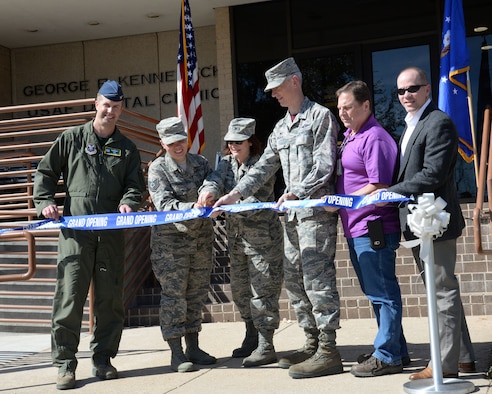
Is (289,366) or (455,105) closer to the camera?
(289,366)

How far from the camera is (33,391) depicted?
5.00 metres

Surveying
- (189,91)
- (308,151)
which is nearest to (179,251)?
(308,151)

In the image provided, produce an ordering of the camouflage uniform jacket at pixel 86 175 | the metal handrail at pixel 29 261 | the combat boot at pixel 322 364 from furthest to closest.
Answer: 1. the metal handrail at pixel 29 261
2. the camouflage uniform jacket at pixel 86 175
3. the combat boot at pixel 322 364

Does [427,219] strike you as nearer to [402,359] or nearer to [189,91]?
[402,359]

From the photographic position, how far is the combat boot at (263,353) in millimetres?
5285

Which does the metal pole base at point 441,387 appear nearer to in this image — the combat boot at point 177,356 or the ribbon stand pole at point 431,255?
the ribbon stand pole at point 431,255

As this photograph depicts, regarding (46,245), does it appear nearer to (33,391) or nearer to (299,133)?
(33,391)

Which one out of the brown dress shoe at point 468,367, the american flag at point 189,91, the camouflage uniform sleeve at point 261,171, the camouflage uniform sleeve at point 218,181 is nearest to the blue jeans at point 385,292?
the brown dress shoe at point 468,367

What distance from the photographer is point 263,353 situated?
533 cm

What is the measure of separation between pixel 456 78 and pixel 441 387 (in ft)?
18.3

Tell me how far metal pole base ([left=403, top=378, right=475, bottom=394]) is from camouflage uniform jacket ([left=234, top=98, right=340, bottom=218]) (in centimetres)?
132

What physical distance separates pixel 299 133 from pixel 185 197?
107cm

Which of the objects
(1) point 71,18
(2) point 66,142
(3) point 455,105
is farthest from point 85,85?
(2) point 66,142

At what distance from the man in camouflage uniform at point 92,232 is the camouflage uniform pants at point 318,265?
4.18ft
